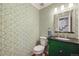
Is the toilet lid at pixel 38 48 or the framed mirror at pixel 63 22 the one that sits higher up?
the framed mirror at pixel 63 22

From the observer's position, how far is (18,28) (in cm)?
157

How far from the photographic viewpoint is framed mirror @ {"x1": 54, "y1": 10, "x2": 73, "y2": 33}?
155 centimetres

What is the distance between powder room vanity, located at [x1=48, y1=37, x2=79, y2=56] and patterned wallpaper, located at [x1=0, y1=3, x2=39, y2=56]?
0.20 m

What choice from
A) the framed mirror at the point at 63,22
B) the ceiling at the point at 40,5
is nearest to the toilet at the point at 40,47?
the framed mirror at the point at 63,22

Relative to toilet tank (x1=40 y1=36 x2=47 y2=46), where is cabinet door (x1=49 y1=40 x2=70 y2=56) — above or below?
below

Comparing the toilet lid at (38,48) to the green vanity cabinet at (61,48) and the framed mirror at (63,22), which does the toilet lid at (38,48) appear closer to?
the green vanity cabinet at (61,48)

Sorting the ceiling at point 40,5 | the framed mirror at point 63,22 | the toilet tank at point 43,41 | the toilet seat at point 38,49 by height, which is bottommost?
the toilet seat at point 38,49

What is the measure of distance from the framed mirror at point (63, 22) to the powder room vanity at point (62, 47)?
120 millimetres

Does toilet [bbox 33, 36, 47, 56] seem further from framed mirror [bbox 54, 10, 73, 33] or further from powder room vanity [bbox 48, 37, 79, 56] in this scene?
framed mirror [bbox 54, 10, 73, 33]

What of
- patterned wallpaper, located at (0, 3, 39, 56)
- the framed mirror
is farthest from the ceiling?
the framed mirror

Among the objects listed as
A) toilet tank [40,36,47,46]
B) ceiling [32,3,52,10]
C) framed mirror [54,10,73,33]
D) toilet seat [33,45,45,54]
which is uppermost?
ceiling [32,3,52,10]

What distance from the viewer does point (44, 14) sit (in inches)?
62.9

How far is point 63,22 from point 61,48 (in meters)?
0.31

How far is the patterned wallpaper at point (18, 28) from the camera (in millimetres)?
1557
